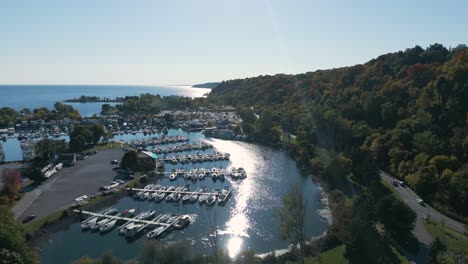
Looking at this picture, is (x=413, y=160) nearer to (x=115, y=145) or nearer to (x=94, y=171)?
(x=94, y=171)

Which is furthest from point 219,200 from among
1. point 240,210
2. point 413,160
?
point 413,160

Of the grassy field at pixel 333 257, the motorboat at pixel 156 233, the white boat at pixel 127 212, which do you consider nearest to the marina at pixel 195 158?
the white boat at pixel 127 212

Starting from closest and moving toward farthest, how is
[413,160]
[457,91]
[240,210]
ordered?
[240,210]
[413,160]
[457,91]

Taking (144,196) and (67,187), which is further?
(67,187)

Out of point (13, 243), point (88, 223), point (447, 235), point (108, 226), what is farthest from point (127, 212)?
point (447, 235)

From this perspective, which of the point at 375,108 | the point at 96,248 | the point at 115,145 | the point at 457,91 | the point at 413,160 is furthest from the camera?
the point at 115,145

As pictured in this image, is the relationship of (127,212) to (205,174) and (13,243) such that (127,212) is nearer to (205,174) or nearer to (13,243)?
(205,174)

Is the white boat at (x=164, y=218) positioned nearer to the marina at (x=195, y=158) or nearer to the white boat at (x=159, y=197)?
the white boat at (x=159, y=197)
